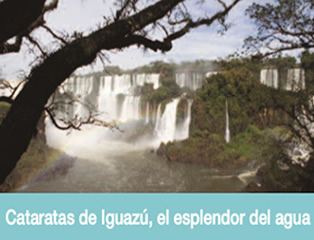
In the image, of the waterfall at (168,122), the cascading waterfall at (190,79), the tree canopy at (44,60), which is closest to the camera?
the tree canopy at (44,60)

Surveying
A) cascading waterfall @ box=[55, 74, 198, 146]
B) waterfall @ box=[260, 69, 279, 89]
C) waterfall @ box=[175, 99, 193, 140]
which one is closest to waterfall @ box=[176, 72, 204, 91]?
cascading waterfall @ box=[55, 74, 198, 146]

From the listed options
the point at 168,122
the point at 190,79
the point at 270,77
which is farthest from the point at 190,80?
the point at 270,77

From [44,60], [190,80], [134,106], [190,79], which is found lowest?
[44,60]

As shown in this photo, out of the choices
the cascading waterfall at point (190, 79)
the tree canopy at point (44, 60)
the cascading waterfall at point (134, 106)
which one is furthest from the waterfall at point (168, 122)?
the tree canopy at point (44, 60)

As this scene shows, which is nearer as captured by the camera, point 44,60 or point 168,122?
point 44,60

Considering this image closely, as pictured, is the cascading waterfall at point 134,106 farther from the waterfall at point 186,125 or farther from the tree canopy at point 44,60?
the tree canopy at point 44,60

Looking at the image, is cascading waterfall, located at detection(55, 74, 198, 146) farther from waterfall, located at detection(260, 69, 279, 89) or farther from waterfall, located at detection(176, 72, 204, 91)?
waterfall, located at detection(260, 69, 279, 89)

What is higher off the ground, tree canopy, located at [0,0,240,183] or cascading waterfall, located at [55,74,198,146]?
cascading waterfall, located at [55,74,198,146]

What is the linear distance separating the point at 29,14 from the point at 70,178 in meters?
20.2

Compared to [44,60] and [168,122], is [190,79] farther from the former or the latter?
[44,60]

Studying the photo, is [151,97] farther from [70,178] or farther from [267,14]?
[267,14]

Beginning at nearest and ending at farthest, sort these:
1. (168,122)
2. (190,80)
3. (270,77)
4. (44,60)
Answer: (44,60) → (270,77) → (168,122) → (190,80)

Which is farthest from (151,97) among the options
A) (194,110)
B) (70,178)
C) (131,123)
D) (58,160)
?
(70,178)

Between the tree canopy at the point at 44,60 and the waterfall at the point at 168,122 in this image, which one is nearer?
the tree canopy at the point at 44,60
